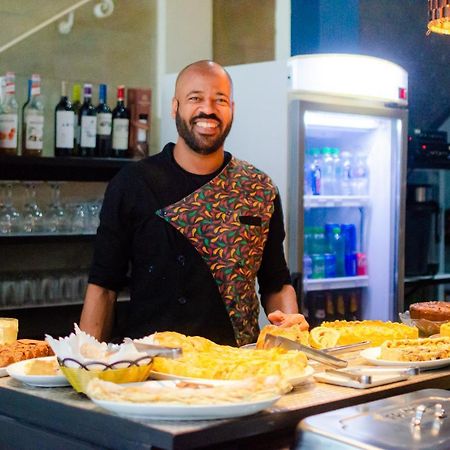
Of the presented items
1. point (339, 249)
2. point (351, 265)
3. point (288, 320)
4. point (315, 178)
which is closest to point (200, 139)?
point (288, 320)

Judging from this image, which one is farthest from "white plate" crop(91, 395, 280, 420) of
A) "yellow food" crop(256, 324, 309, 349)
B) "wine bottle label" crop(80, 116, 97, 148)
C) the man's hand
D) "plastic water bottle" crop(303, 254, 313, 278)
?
"plastic water bottle" crop(303, 254, 313, 278)

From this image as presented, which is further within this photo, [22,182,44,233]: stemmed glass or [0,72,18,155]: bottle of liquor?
[22,182,44,233]: stemmed glass

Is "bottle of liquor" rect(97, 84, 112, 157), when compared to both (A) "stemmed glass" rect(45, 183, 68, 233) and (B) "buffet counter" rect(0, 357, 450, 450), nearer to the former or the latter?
(A) "stemmed glass" rect(45, 183, 68, 233)

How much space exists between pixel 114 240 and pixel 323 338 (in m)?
1.02

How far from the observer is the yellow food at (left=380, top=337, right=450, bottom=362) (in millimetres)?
2555

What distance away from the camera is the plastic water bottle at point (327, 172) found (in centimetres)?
550

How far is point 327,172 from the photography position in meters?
5.55

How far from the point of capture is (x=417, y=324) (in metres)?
3.10

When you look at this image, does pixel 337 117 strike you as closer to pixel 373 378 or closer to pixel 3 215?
pixel 3 215

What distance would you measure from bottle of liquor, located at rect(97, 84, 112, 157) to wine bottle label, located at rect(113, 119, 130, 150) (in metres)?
0.05

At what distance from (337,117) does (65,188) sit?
1627 millimetres

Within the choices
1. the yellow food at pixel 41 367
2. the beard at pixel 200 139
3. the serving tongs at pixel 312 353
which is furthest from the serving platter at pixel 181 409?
the beard at pixel 200 139

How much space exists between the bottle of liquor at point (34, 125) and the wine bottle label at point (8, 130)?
0.09 meters

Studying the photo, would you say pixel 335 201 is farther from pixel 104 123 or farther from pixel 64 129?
pixel 64 129
